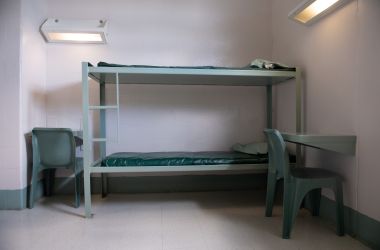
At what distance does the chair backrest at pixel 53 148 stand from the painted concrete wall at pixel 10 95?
178mm

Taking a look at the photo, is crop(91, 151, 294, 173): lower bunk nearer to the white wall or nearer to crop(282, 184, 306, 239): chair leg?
crop(282, 184, 306, 239): chair leg

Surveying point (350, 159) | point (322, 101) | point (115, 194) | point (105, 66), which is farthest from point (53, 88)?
point (350, 159)

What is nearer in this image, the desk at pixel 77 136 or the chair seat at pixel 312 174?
the chair seat at pixel 312 174

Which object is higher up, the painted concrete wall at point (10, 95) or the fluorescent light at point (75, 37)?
the fluorescent light at point (75, 37)

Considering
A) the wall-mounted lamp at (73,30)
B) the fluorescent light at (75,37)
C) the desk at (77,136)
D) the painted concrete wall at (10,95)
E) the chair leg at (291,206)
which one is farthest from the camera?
the fluorescent light at (75,37)

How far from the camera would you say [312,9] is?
7.68 feet

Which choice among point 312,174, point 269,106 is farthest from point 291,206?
point 269,106

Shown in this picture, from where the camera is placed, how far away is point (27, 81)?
2783 millimetres

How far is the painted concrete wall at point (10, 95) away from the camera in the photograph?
103 inches

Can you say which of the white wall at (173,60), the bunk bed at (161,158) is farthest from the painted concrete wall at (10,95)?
the bunk bed at (161,158)

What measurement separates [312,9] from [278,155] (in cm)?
137

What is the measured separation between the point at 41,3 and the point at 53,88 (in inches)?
40.0

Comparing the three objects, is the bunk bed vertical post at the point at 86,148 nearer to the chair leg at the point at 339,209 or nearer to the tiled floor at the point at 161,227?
the tiled floor at the point at 161,227

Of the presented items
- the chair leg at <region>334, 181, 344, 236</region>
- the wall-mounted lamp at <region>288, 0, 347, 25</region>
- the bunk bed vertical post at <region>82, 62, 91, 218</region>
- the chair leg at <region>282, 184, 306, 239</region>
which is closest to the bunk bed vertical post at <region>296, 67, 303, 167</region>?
the wall-mounted lamp at <region>288, 0, 347, 25</region>
